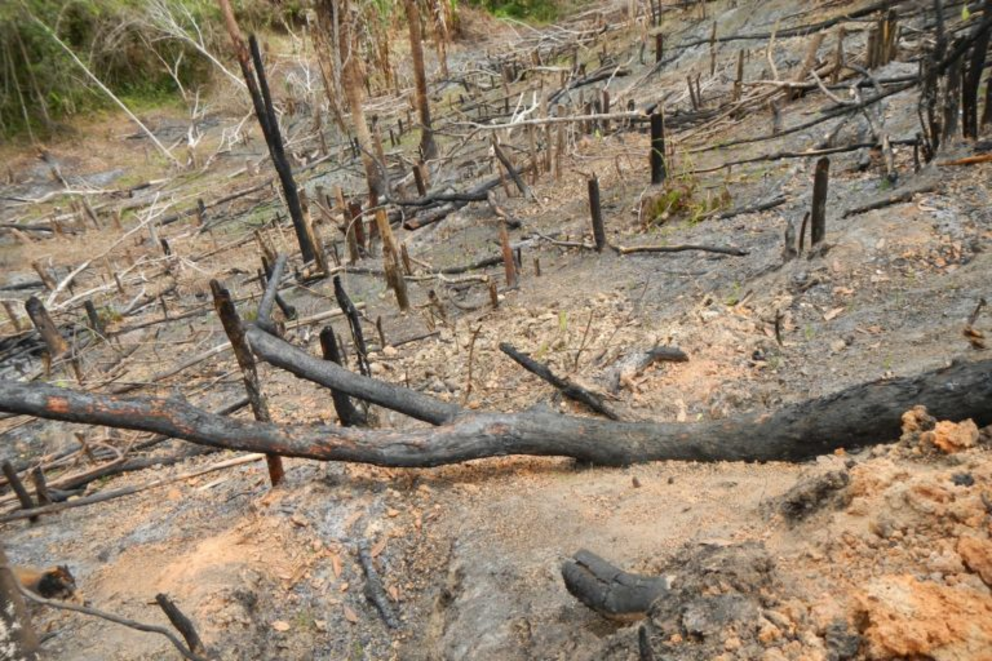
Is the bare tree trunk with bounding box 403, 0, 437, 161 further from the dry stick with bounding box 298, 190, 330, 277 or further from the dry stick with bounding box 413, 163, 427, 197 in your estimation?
the dry stick with bounding box 298, 190, 330, 277

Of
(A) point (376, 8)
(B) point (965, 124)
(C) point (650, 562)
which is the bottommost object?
(C) point (650, 562)

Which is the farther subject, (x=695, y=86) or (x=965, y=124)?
(x=695, y=86)

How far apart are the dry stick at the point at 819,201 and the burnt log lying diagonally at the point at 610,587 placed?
3.72 m

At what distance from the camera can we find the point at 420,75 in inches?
463

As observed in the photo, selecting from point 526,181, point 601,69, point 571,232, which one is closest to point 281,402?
point 571,232

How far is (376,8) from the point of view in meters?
15.4

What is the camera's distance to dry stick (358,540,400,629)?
3096mm

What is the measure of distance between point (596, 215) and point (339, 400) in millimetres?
3683

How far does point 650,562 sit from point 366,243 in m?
7.87

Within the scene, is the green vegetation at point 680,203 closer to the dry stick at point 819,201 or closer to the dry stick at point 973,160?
the dry stick at point 819,201

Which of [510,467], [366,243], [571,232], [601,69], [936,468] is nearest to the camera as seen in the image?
[936,468]

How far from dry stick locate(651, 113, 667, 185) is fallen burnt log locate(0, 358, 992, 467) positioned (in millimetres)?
4951

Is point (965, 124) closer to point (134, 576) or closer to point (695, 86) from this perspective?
point (695, 86)

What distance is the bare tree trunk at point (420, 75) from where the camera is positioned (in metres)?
11.4
